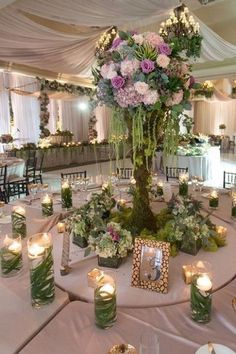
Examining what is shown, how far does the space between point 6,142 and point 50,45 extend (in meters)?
6.71

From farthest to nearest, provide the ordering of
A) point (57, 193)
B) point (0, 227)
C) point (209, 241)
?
point (57, 193) → point (0, 227) → point (209, 241)

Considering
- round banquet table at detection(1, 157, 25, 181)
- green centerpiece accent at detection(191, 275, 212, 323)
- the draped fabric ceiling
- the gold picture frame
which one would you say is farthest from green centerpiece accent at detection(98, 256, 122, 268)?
round banquet table at detection(1, 157, 25, 181)

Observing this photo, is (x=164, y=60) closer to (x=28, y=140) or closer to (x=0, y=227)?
(x=0, y=227)

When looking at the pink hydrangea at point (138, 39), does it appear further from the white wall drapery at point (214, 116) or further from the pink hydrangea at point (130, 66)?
the white wall drapery at point (214, 116)

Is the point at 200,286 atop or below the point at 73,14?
below

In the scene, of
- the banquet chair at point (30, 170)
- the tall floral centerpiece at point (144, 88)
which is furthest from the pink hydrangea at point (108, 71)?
the banquet chair at point (30, 170)

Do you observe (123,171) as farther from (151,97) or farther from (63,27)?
(63,27)

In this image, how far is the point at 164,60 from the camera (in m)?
1.51

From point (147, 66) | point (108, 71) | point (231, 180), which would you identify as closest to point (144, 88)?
point (147, 66)

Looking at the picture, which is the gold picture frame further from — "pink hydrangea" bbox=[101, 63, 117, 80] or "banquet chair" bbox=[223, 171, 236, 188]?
"banquet chair" bbox=[223, 171, 236, 188]

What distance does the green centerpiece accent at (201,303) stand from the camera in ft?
3.91

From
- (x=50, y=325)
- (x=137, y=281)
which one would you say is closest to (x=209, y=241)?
(x=137, y=281)

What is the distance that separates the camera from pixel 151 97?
1507 mm

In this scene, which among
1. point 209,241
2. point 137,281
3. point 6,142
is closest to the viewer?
point 137,281
